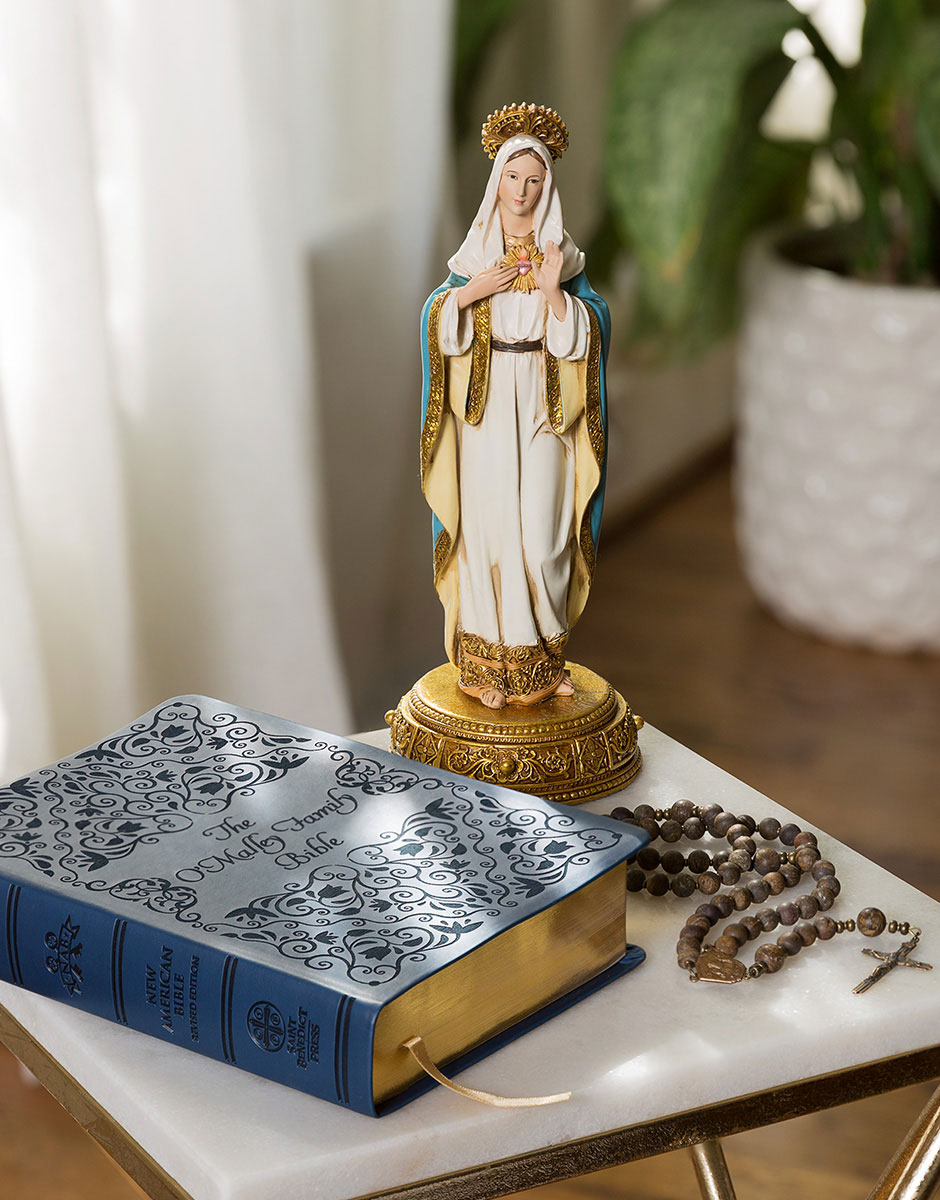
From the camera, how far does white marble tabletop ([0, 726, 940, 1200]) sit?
2.16 feet

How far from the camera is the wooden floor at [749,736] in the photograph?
1527 mm

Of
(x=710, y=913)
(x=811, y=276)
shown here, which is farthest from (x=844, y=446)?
(x=710, y=913)

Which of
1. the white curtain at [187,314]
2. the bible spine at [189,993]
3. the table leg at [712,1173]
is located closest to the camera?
the bible spine at [189,993]

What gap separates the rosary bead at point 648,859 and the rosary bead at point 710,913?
50 mm

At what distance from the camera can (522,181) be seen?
0.89 m

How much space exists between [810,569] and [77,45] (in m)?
1.52

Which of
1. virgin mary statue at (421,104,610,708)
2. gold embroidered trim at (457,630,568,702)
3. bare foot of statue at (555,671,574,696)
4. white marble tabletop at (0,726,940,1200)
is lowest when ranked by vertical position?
white marble tabletop at (0,726,940,1200)

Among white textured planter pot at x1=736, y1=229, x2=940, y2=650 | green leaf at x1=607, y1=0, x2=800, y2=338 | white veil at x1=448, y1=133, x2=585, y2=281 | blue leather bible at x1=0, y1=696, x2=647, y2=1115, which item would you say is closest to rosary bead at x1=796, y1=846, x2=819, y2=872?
blue leather bible at x1=0, y1=696, x2=647, y2=1115

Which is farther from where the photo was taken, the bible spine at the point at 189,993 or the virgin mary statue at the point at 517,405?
the virgin mary statue at the point at 517,405

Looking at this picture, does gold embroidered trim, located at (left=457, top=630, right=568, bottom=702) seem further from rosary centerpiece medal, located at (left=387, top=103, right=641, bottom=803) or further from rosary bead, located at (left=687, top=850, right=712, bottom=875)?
rosary bead, located at (left=687, top=850, right=712, bottom=875)

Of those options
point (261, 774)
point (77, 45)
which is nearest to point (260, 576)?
point (77, 45)

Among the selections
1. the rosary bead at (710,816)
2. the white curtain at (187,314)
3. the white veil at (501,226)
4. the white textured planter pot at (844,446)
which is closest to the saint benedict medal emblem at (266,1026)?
the rosary bead at (710,816)

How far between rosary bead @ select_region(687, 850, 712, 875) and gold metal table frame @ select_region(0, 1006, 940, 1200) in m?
0.15

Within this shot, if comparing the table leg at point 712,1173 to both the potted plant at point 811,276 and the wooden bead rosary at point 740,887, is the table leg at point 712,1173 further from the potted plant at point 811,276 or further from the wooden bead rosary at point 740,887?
the potted plant at point 811,276
